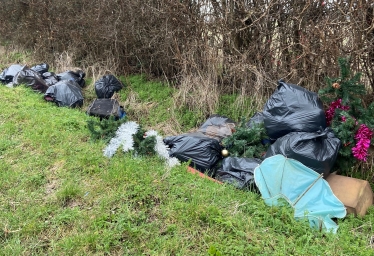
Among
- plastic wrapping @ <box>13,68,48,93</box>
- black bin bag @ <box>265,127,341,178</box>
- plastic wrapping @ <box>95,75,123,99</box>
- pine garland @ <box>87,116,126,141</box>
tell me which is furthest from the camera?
plastic wrapping @ <box>13,68,48,93</box>

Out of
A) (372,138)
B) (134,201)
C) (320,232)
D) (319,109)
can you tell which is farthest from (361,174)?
(134,201)

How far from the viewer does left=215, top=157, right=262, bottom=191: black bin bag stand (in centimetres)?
320

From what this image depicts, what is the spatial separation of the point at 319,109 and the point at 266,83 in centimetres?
134

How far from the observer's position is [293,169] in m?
3.00

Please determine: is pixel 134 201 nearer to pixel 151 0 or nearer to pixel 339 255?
pixel 339 255

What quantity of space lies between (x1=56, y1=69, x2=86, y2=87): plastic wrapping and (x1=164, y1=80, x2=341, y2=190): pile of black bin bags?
11.3ft

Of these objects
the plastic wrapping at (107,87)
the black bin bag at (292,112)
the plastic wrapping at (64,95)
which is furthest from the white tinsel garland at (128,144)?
the plastic wrapping at (107,87)

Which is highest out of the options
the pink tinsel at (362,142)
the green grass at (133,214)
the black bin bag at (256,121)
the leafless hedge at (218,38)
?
the leafless hedge at (218,38)

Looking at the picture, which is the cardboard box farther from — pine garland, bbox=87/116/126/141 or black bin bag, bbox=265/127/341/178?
pine garland, bbox=87/116/126/141

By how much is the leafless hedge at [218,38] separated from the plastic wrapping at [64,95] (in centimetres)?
128

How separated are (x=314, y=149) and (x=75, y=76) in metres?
5.17

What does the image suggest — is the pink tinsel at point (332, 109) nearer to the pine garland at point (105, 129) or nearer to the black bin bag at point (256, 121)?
the black bin bag at point (256, 121)

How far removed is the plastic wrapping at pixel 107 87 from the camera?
5957 millimetres

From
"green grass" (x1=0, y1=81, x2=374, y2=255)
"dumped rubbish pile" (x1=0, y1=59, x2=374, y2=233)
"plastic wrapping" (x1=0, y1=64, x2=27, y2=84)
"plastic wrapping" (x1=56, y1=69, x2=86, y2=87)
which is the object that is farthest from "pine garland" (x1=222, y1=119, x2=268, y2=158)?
"plastic wrapping" (x1=0, y1=64, x2=27, y2=84)
